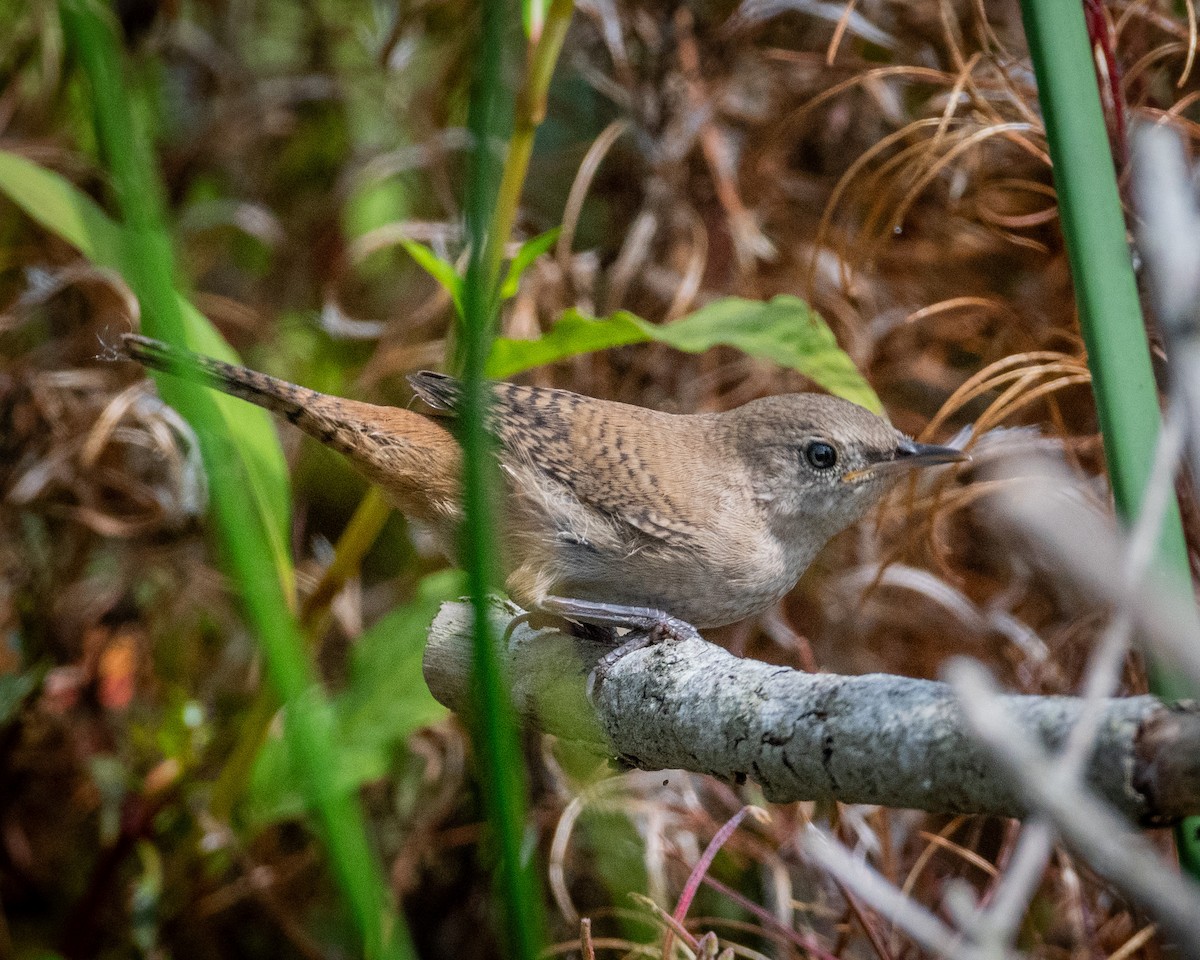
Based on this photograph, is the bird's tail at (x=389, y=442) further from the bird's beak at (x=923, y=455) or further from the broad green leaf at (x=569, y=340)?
the bird's beak at (x=923, y=455)

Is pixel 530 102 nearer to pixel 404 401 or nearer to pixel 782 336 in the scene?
pixel 782 336

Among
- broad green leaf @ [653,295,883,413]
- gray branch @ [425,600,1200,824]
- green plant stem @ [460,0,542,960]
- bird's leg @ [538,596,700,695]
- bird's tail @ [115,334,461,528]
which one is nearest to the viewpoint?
green plant stem @ [460,0,542,960]

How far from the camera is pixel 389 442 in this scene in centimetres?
198

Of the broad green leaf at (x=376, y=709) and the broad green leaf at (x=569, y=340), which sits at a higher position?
the broad green leaf at (x=569, y=340)

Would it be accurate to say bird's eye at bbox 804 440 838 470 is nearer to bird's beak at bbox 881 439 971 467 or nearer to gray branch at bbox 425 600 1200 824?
bird's beak at bbox 881 439 971 467

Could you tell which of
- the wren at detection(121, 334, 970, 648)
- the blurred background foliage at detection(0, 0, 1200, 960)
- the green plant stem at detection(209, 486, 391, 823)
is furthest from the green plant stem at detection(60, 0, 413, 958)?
the blurred background foliage at detection(0, 0, 1200, 960)

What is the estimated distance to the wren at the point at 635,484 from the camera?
6.24 ft

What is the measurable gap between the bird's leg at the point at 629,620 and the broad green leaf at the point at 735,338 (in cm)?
44

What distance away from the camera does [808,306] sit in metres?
2.14

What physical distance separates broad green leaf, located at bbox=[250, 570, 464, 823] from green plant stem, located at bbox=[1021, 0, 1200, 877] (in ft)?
4.36

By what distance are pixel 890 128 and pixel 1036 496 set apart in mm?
2821

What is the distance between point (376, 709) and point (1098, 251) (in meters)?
1.68

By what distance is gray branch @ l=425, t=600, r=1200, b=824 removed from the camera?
0.83m

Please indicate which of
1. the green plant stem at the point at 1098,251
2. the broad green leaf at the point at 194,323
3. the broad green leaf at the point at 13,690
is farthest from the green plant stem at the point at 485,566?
the broad green leaf at the point at 13,690
